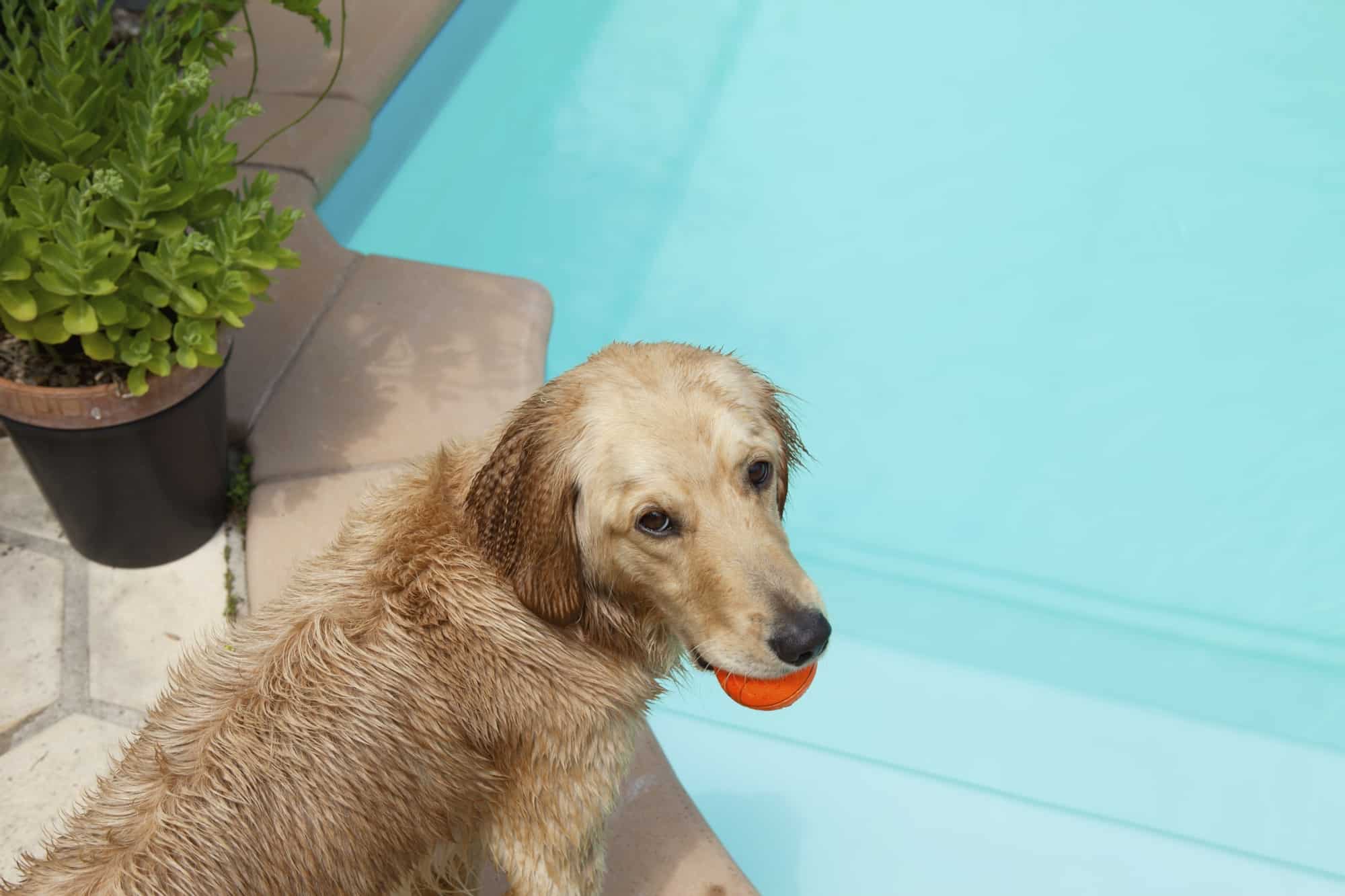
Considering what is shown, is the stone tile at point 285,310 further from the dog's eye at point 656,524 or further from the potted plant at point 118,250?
the dog's eye at point 656,524

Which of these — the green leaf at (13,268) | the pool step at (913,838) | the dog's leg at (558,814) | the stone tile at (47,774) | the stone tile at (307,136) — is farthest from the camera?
the stone tile at (307,136)

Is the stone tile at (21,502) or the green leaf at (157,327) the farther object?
the stone tile at (21,502)

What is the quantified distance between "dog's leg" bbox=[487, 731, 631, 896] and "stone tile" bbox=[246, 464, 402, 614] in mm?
1277

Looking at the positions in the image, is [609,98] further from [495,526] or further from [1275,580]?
[495,526]

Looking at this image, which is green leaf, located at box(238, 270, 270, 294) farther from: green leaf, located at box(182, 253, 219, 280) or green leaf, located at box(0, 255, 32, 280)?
green leaf, located at box(0, 255, 32, 280)

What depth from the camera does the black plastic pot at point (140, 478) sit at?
10.1 ft

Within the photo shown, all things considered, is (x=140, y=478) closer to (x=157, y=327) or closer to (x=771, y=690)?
(x=157, y=327)

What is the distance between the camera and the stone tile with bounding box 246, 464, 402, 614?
3.50m

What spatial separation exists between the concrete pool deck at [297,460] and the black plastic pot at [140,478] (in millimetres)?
101

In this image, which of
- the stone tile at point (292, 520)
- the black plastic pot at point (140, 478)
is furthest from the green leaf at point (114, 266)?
the stone tile at point (292, 520)

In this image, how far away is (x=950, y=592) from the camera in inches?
188

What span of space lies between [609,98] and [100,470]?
13.6 ft

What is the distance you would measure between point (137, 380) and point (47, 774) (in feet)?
3.71

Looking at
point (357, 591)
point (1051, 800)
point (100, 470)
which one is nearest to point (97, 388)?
point (100, 470)
